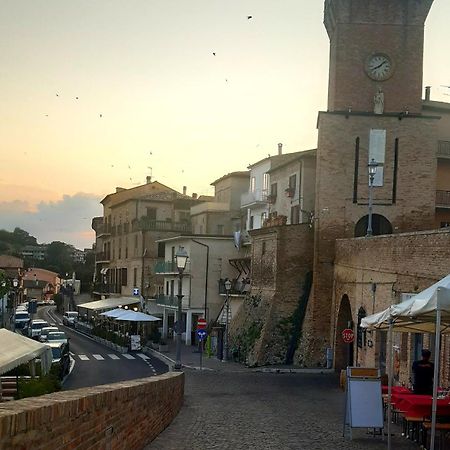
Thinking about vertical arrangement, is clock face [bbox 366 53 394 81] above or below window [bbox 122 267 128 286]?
above

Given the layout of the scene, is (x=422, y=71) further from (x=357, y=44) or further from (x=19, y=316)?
(x=19, y=316)

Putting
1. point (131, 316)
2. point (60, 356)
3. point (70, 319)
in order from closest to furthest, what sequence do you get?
point (60, 356) < point (131, 316) < point (70, 319)

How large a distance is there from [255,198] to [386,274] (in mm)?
29434

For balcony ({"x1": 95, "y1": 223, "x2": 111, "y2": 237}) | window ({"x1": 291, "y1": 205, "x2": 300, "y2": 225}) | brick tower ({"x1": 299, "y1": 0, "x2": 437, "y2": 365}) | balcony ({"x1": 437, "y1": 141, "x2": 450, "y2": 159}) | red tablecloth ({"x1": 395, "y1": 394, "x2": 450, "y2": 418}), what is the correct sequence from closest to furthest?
red tablecloth ({"x1": 395, "y1": 394, "x2": 450, "y2": 418}) < brick tower ({"x1": 299, "y1": 0, "x2": 437, "y2": 365}) < balcony ({"x1": 437, "y1": 141, "x2": 450, "y2": 159}) < window ({"x1": 291, "y1": 205, "x2": 300, "y2": 225}) < balcony ({"x1": 95, "y1": 223, "x2": 111, "y2": 237})

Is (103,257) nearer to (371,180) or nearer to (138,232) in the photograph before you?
(138,232)

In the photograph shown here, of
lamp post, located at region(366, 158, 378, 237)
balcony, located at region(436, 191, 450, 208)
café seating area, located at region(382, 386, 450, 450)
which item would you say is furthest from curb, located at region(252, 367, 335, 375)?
café seating area, located at region(382, 386, 450, 450)

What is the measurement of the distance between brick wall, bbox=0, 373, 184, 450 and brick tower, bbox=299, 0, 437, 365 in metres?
22.4

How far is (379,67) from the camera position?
1432 inches

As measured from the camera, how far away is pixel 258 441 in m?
12.4

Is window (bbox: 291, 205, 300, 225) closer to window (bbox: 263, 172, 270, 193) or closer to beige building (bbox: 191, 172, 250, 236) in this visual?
window (bbox: 263, 172, 270, 193)

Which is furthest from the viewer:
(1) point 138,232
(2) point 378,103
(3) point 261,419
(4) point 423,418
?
(1) point 138,232

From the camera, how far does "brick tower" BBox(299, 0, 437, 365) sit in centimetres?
3403

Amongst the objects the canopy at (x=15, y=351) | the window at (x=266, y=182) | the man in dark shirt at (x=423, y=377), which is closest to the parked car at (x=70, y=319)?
the window at (x=266, y=182)

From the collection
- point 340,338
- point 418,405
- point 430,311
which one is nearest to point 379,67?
point 340,338
